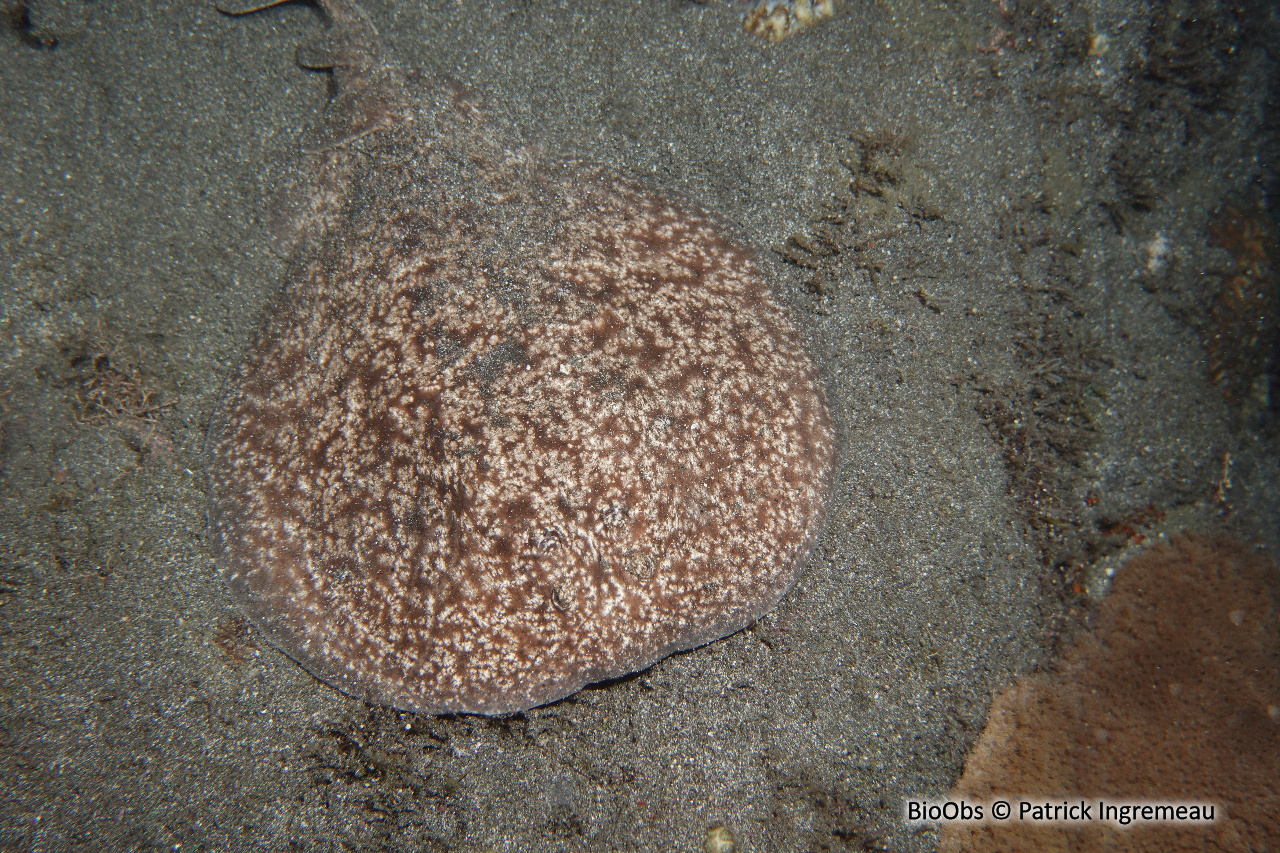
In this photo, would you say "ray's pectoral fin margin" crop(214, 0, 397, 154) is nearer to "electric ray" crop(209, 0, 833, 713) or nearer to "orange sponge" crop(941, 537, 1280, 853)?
"electric ray" crop(209, 0, 833, 713)

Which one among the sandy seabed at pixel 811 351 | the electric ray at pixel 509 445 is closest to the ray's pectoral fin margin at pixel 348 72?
the sandy seabed at pixel 811 351

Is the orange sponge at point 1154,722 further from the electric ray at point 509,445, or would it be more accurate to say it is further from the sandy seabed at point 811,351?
the electric ray at point 509,445

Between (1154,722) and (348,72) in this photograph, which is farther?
(348,72)

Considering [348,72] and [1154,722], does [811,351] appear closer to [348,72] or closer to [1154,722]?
[1154,722]

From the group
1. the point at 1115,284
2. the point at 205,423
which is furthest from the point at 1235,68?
the point at 205,423

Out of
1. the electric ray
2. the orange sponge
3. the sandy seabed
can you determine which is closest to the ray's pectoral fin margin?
the sandy seabed

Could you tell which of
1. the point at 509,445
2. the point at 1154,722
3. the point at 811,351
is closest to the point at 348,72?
the point at 509,445

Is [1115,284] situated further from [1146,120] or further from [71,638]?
[71,638]
